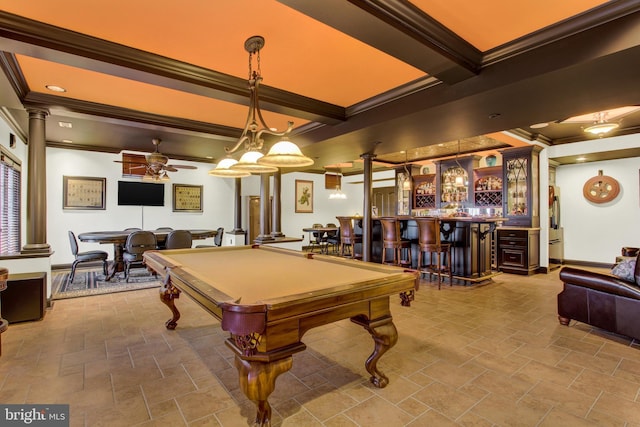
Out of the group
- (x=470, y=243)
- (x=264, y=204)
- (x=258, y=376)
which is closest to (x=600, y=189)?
(x=470, y=243)

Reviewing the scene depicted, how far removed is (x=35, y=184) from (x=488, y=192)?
8907 mm

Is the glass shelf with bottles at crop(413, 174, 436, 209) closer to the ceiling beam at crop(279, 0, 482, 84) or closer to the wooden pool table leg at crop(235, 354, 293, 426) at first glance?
the ceiling beam at crop(279, 0, 482, 84)

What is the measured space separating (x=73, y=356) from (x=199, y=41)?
300 centimetres

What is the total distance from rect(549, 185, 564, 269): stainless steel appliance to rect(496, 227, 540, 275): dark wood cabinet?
0.78 m

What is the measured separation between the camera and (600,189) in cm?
698

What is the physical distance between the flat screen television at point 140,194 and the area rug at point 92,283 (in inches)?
71.8

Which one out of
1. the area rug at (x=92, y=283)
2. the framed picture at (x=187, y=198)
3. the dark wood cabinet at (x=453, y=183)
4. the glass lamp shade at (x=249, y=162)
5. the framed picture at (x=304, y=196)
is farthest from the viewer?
the framed picture at (x=304, y=196)

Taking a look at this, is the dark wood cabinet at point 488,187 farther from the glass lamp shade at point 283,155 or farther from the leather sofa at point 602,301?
the glass lamp shade at point 283,155

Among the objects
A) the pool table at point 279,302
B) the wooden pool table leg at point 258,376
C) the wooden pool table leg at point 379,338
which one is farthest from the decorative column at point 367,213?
the wooden pool table leg at point 258,376

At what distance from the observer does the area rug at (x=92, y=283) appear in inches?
192

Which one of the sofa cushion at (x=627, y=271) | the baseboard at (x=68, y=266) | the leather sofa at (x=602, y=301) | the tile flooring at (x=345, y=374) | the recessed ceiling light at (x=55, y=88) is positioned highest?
the recessed ceiling light at (x=55, y=88)

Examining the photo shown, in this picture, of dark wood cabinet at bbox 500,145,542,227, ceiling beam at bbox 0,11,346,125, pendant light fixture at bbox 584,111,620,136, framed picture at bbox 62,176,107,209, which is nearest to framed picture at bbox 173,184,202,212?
framed picture at bbox 62,176,107,209

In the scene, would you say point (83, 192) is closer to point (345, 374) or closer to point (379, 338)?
point (345, 374)

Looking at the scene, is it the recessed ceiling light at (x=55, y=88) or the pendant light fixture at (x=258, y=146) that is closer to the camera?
the pendant light fixture at (x=258, y=146)
